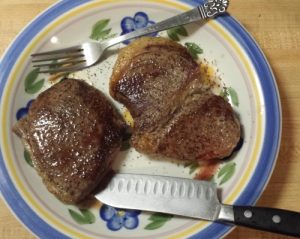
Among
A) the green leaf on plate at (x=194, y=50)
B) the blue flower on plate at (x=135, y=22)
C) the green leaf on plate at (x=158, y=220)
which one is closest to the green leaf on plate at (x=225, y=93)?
the green leaf on plate at (x=194, y=50)

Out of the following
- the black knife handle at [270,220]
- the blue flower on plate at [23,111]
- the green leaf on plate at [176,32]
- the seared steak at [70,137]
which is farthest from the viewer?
the green leaf on plate at [176,32]

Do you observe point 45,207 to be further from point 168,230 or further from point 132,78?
point 132,78

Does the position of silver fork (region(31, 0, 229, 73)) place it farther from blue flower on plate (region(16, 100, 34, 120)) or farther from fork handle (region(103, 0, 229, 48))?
blue flower on plate (region(16, 100, 34, 120))

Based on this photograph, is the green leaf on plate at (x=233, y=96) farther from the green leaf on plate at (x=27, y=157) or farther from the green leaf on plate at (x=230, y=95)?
the green leaf on plate at (x=27, y=157)

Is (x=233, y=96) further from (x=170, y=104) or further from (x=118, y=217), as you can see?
(x=118, y=217)

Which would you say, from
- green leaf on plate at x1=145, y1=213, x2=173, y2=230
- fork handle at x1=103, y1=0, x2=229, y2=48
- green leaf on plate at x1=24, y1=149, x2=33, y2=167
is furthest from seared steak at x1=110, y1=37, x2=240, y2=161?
green leaf on plate at x1=24, y1=149, x2=33, y2=167

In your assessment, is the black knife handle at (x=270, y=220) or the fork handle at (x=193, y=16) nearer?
the black knife handle at (x=270, y=220)
